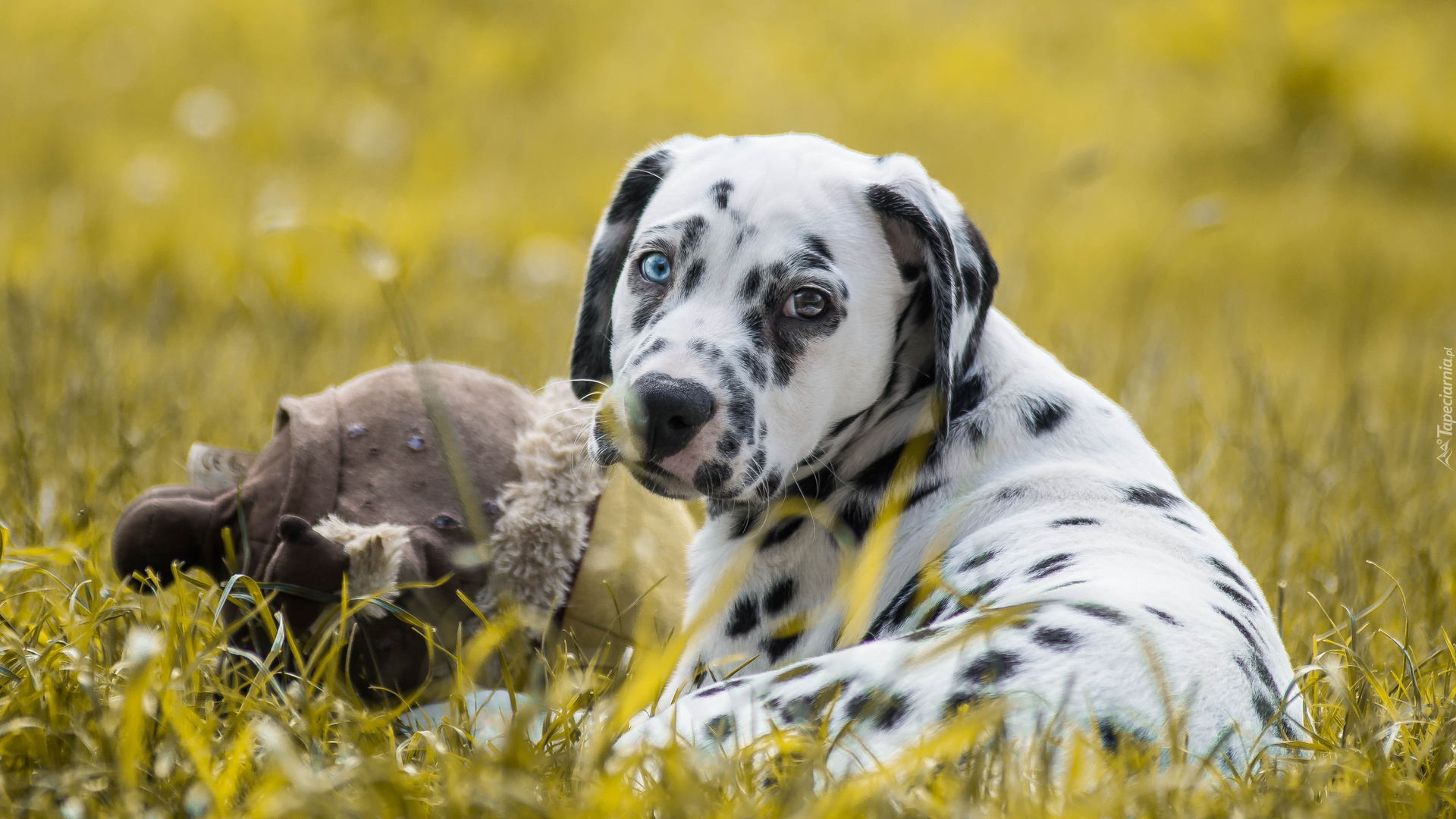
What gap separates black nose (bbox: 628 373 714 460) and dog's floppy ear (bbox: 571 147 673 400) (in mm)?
797

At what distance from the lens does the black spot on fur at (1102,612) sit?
2.05m

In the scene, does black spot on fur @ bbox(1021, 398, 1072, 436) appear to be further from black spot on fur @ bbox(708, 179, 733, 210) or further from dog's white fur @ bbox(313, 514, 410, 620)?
dog's white fur @ bbox(313, 514, 410, 620)

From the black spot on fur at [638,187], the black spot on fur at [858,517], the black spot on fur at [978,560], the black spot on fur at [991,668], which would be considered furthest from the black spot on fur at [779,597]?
the black spot on fur at [638,187]

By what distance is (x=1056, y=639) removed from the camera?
2016 mm

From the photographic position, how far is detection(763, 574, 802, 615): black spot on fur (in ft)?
9.12

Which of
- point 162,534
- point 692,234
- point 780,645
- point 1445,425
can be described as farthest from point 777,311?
point 1445,425

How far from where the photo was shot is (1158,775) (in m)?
1.87

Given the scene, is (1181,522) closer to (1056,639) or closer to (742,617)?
(1056,639)

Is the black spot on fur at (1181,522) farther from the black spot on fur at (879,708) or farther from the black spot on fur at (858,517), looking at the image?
the black spot on fur at (879,708)

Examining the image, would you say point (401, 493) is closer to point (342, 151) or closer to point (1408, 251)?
point (342, 151)

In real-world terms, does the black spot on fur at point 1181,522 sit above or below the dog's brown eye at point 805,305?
below

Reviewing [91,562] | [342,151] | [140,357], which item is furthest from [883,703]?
[342,151]

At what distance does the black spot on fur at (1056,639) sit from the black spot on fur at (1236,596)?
53cm

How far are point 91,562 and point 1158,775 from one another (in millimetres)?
2550
